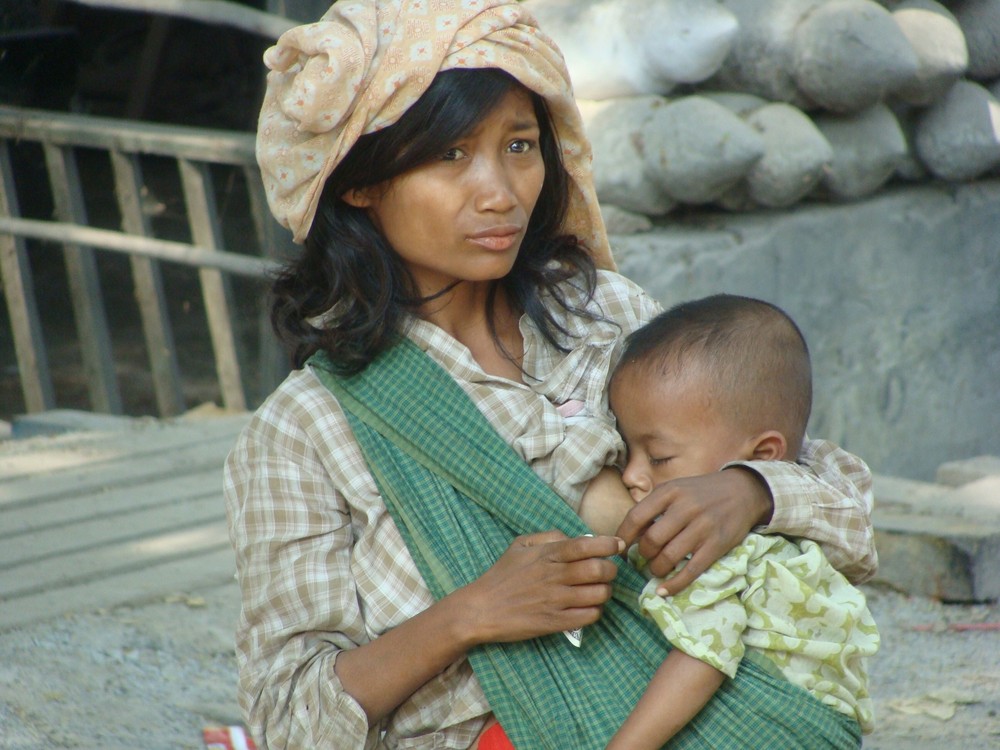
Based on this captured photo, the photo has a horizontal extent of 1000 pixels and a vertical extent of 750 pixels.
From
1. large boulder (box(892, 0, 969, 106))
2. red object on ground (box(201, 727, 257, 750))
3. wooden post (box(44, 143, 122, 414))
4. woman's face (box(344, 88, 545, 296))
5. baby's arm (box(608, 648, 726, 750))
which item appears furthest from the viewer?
wooden post (box(44, 143, 122, 414))

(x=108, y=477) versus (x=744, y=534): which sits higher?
(x=744, y=534)

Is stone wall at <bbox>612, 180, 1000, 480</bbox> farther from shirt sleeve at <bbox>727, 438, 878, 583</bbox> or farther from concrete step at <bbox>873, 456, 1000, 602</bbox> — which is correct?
shirt sleeve at <bbox>727, 438, 878, 583</bbox>

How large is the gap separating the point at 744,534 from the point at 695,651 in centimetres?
17

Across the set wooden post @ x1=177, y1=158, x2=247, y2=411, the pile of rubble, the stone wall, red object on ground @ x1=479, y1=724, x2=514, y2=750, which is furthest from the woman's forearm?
wooden post @ x1=177, y1=158, x2=247, y2=411

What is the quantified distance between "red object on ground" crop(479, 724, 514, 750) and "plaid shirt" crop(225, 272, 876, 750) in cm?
3

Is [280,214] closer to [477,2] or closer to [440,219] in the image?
[440,219]

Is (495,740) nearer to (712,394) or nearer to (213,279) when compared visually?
(712,394)

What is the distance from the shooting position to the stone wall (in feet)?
14.3

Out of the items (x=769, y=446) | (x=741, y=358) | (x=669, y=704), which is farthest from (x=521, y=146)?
(x=669, y=704)

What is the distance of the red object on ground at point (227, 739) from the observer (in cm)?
273

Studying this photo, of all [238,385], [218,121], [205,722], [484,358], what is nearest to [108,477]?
[238,385]

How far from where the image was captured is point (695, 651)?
1714 millimetres

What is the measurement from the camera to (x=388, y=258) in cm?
209

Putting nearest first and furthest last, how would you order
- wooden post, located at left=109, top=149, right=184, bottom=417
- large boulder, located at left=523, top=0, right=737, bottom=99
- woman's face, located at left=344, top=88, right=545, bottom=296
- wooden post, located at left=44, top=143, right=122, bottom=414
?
woman's face, located at left=344, top=88, right=545, bottom=296 < large boulder, located at left=523, top=0, right=737, bottom=99 < wooden post, located at left=109, top=149, right=184, bottom=417 < wooden post, located at left=44, top=143, right=122, bottom=414
